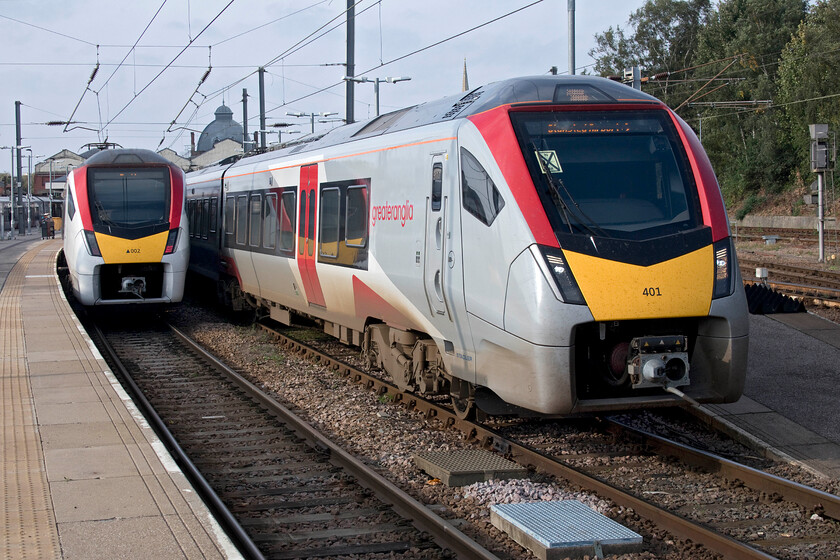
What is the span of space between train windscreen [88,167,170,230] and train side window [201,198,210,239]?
2787 mm

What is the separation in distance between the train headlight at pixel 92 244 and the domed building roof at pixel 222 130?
85285 millimetres

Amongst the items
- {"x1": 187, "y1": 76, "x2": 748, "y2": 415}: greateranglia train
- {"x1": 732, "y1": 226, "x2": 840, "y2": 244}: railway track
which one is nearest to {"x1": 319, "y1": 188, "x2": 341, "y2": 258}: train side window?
{"x1": 187, "y1": 76, "x2": 748, "y2": 415}: greateranglia train

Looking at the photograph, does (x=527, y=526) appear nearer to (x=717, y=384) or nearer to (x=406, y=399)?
(x=717, y=384)

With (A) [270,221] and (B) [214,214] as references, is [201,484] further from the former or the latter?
(B) [214,214]

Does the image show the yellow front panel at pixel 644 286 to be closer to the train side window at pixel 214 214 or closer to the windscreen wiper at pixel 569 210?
the windscreen wiper at pixel 569 210

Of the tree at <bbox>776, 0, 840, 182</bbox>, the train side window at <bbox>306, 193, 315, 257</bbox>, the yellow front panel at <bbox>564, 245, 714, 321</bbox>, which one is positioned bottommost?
the yellow front panel at <bbox>564, 245, 714, 321</bbox>

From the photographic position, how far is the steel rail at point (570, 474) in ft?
17.7

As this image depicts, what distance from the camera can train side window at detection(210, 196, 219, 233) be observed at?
1876cm

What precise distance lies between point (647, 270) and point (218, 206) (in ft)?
43.4

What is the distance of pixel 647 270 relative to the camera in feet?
22.6

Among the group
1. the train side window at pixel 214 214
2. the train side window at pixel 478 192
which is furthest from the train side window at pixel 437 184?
the train side window at pixel 214 214

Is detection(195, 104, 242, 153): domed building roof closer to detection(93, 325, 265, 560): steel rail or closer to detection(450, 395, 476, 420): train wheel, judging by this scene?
detection(93, 325, 265, 560): steel rail

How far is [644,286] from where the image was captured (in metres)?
6.87

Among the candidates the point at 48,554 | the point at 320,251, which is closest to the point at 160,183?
the point at 320,251
